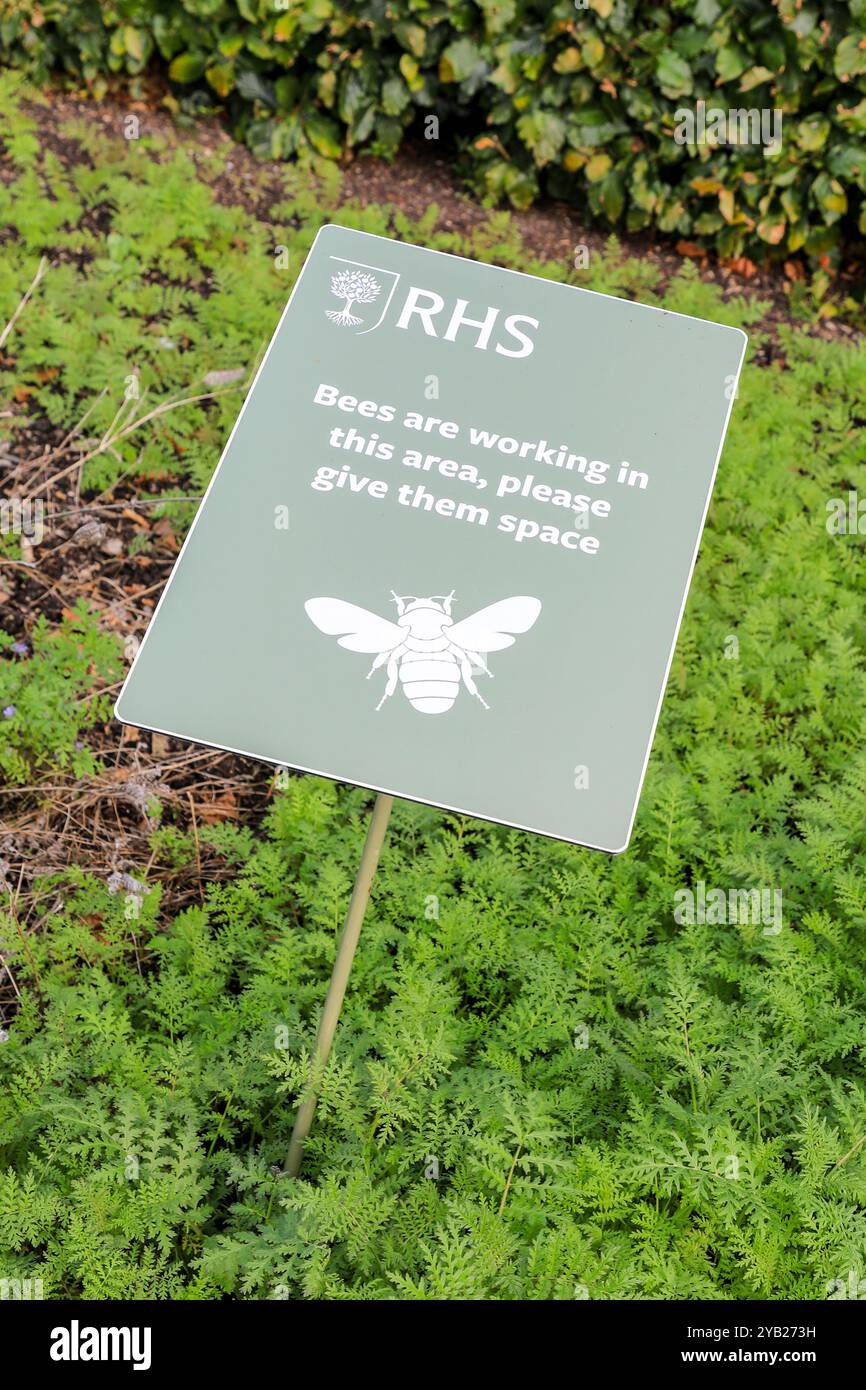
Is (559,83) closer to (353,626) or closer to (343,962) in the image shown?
(353,626)

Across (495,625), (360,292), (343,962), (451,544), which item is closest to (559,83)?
(360,292)

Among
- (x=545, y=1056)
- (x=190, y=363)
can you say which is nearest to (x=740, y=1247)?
(x=545, y=1056)

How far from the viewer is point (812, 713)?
3695mm

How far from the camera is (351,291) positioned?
2285mm

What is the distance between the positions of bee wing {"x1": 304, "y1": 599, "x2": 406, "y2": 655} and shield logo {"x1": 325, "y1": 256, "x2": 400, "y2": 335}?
0.65m

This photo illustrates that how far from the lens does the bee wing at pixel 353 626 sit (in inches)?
77.1

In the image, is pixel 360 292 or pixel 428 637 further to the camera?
pixel 360 292

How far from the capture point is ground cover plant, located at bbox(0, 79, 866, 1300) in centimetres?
234

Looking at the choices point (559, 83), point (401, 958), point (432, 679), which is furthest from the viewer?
point (559, 83)

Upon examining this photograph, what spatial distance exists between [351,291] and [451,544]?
2.10 feet

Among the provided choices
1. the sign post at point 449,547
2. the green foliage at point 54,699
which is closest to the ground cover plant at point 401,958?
the green foliage at point 54,699

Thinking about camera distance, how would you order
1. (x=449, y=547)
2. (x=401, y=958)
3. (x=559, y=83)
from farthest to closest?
(x=559, y=83), (x=401, y=958), (x=449, y=547)

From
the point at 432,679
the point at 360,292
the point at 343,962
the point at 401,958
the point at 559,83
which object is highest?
the point at 559,83

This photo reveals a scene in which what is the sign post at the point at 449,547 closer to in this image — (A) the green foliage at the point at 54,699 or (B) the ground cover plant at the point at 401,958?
(B) the ground cover plant at the point at 401,958
